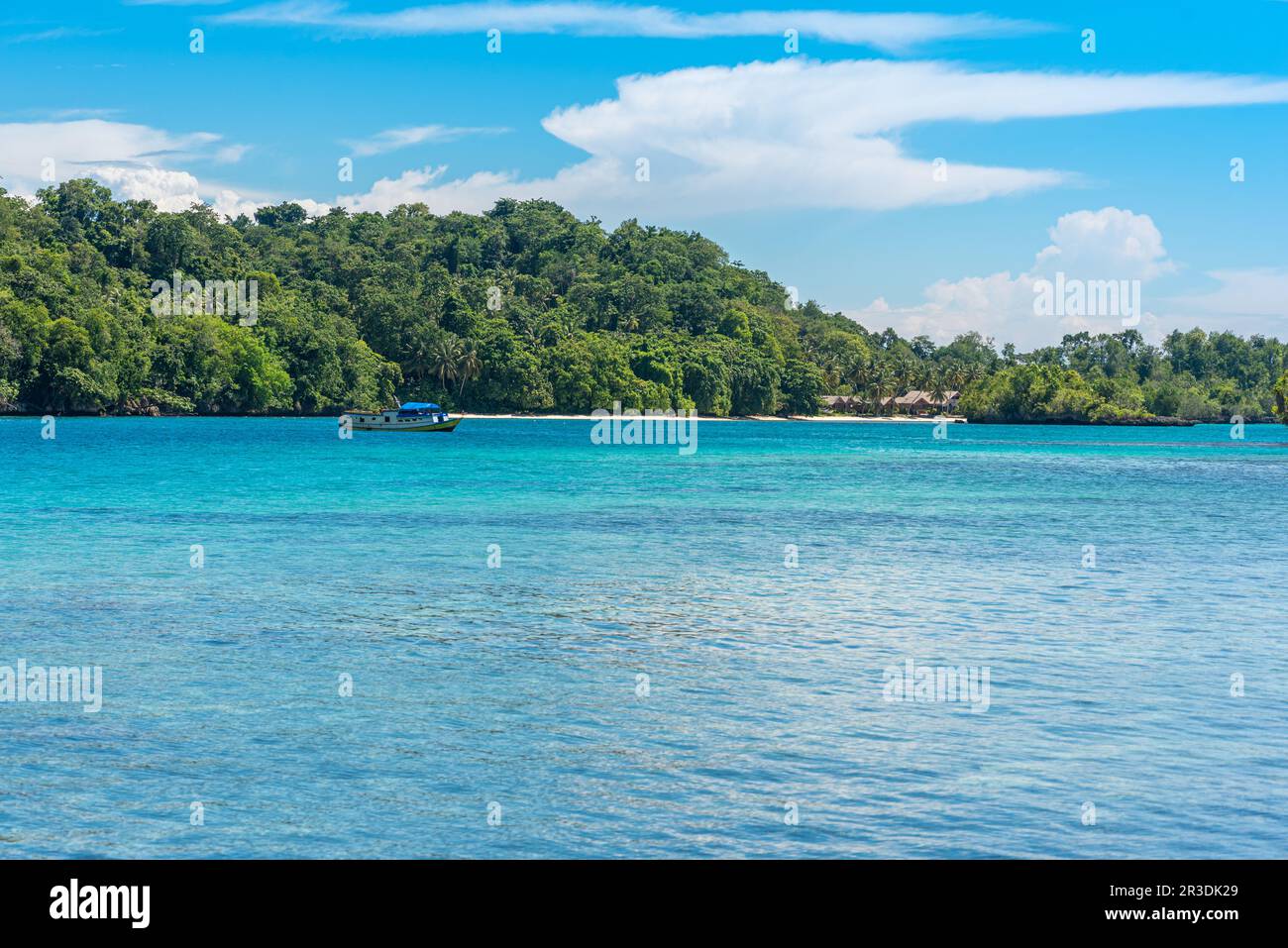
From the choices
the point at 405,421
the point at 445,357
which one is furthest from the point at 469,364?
the point at 405,421

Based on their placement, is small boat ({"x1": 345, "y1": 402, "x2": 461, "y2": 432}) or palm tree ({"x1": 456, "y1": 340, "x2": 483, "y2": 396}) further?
palm tree ({"x1": 456, "y1": 340, "x2": 483, "y2": 396})

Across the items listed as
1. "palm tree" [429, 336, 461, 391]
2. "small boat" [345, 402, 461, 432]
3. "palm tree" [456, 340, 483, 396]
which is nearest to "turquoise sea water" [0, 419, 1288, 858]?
"small boat" [345, 402, 461, 432]

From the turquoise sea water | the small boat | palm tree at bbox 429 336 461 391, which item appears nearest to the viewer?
the turquoise sea water

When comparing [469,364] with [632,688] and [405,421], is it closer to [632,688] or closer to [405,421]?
[405,421]

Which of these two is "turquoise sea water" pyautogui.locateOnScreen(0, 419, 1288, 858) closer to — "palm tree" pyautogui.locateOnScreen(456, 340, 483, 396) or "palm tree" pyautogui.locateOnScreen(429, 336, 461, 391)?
"palm tree" pyautogui.locateOnScreen(429, 336, 461, 391)

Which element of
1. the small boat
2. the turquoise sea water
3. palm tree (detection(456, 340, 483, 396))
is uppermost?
palm tree (detection(456, 340, 483, 396))

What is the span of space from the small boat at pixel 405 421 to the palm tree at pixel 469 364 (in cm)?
5127

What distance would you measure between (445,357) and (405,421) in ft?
178

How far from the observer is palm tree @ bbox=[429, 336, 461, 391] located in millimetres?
194750

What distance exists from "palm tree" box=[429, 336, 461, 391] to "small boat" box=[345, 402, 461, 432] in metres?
50.8

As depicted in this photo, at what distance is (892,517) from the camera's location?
49812 mm

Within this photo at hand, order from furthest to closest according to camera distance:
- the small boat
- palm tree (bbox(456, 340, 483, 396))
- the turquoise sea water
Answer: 1. palm tree (bbox(456, 340, 483, 396))
2. the small boat
3. the turquoise sea water

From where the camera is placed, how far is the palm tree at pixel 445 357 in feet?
639
